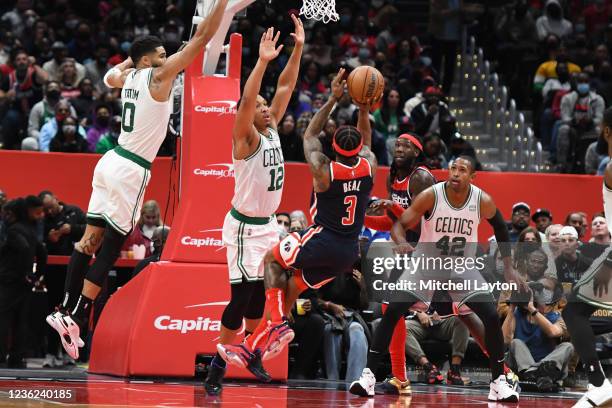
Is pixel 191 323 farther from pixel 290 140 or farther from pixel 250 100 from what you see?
pixel 290 140

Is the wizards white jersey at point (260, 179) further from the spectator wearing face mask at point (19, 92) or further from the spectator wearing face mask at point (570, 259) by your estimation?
the spectator wearing face mask at point (19, 92)

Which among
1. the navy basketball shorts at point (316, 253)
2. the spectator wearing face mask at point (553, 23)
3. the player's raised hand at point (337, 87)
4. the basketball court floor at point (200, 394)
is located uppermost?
the spectator wearing face mask at point (553, 23)

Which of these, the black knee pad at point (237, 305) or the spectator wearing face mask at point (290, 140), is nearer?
the black knee pad at point (237, 305)

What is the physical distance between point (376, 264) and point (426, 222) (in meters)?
2.53

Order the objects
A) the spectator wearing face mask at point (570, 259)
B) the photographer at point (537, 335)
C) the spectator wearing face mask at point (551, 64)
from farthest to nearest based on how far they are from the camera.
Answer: the spectator wearing face mask at point (551, 64)
the spectator wearing face mask at point (570, 259)
the photographer at point (537, 335)

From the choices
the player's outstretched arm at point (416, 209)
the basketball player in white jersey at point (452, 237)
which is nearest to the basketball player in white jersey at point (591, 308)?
the basketball player in white jersey at point (452, 237)

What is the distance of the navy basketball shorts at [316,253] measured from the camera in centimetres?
945

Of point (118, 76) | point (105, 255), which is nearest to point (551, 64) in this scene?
point (118, 76)

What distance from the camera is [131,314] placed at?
1123cm

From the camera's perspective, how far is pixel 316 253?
31.0ft

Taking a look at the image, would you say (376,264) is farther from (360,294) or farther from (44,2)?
(44,2)

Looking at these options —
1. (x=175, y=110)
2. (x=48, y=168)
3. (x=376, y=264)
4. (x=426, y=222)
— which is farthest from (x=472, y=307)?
(x=48, y=168)

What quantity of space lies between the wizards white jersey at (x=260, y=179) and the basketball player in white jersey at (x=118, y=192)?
Answer: 34.2 inches

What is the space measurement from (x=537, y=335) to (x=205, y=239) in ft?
12.3
